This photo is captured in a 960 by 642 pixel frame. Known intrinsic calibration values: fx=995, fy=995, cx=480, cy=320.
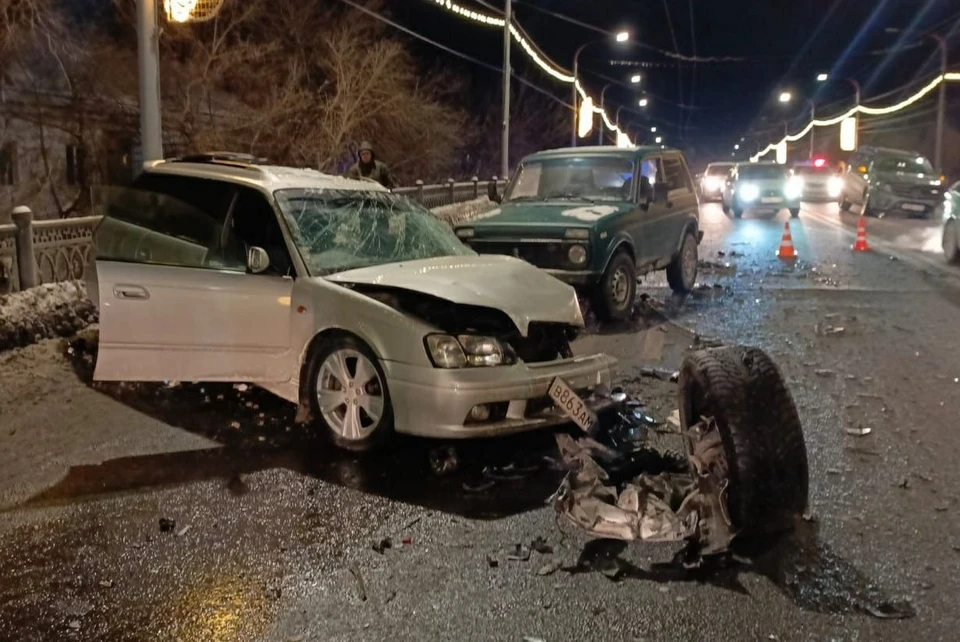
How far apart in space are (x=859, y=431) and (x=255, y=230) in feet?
13.6

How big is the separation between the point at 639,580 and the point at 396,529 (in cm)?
124

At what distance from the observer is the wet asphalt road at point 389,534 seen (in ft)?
12.6

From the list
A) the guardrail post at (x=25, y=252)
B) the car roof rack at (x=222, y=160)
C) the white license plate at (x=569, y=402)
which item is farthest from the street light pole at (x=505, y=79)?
the white license plate at (x=569, y=402)

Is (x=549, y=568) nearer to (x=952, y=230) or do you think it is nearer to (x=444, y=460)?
(x=444, y=460)

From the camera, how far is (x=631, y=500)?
462 centimetres

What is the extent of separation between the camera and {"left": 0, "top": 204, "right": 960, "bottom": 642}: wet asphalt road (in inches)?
151

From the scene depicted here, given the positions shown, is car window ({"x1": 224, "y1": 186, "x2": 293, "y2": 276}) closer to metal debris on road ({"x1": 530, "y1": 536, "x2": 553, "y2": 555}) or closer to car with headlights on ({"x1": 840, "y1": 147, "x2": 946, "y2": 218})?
metal debris on road ({"x1": 530, "y1": 536, "x2": 553, "y2": 555})

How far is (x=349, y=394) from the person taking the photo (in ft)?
19.2

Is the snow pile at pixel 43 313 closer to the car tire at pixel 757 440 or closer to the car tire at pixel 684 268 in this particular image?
the car tire at pixel 757 440

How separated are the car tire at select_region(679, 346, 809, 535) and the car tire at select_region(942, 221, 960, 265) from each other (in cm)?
1285

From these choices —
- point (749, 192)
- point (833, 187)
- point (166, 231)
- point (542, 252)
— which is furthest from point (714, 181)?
point (166, 231)

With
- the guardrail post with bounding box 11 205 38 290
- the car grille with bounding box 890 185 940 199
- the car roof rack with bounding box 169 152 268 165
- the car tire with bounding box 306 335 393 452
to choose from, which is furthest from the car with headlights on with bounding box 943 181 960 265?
the guardrail post with bounding box 11 205 38 290

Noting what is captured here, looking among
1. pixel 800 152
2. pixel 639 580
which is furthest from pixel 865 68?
pixel 639 580

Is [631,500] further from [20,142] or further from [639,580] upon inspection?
[20,142]
